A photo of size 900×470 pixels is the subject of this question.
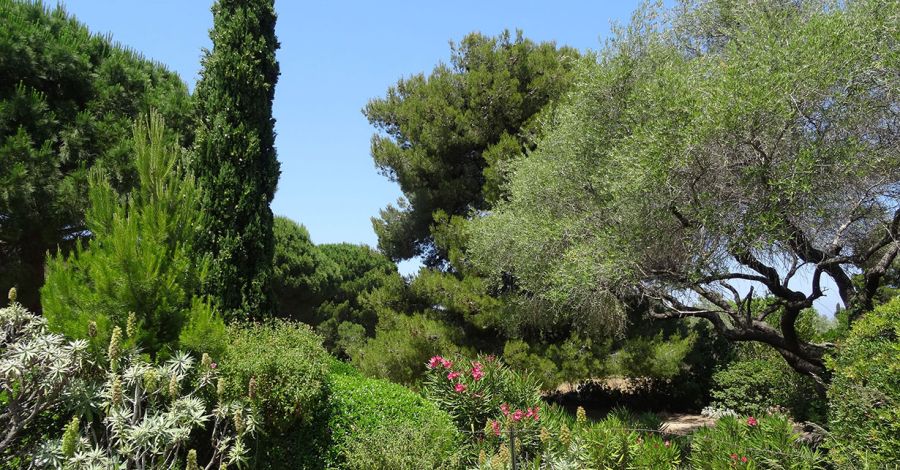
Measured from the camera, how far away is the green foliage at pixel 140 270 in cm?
572

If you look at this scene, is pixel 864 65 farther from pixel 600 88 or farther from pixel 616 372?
pixel 616 372

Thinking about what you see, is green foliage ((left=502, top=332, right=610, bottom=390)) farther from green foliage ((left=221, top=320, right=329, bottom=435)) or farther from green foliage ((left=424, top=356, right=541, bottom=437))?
green foliage ((left=221, top=320, right=329, bottom=435))

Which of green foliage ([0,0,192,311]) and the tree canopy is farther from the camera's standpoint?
green foliage ([0,0,192,311])

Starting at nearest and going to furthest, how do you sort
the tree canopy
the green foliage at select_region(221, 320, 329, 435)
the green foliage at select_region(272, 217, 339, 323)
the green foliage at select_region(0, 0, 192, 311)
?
the green foliage at select_region(221, 320, 329, 435) → the tree canopy → the green foliage at select_region(0, 0, 192, 311) → the green foliage at select_region(272, 217, 339, 323)

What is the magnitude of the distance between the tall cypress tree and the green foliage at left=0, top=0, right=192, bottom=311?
3.57m

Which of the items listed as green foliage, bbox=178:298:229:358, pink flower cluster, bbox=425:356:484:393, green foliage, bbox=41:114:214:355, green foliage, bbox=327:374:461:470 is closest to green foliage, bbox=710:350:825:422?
pink flower cluster, bbox=425:356:484:393

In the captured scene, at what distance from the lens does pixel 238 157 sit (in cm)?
895

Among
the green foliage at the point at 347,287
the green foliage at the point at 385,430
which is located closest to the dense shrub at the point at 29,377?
the green foliage at the point at 385,430

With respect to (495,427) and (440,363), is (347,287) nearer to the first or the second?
(440,363)

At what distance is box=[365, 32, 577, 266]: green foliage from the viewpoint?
1273 cm

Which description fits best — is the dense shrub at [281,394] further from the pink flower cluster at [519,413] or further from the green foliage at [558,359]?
the green foliage at [558,359]

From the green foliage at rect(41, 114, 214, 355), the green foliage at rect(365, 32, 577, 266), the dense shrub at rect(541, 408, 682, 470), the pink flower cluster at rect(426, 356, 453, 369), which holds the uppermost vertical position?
the green foliage at rect(365, 32, 577, 266)

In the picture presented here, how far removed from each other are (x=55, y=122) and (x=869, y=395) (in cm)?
1310

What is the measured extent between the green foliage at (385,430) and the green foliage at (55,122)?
25.3 ft
